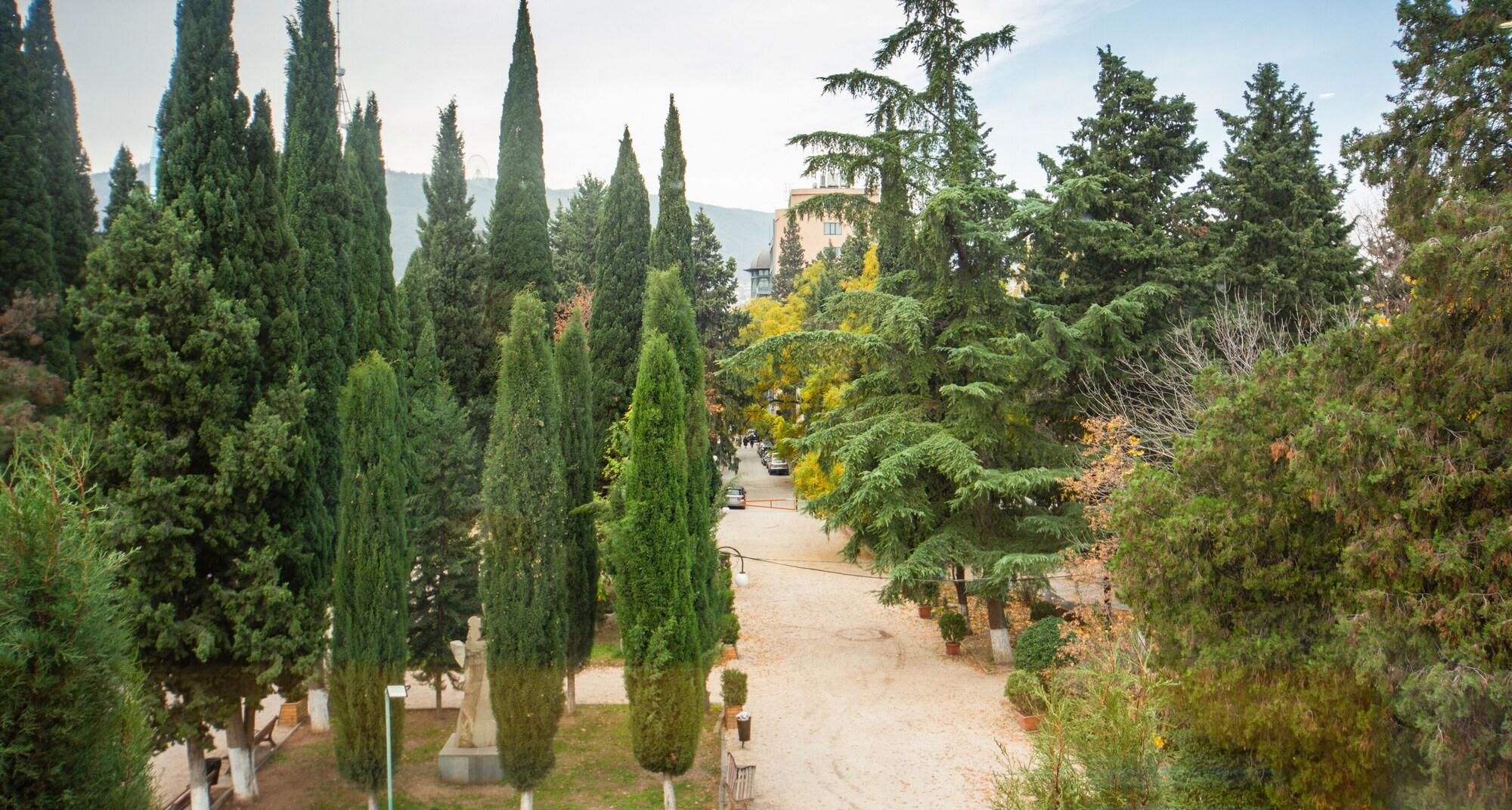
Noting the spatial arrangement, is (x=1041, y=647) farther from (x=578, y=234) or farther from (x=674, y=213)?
(x=578, y=234)

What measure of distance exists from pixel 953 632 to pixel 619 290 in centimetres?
1106

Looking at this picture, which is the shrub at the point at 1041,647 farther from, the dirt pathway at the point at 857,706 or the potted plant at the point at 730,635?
the potted plant at the point at 730,635

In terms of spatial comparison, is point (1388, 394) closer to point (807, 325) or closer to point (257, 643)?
point (257, 643)

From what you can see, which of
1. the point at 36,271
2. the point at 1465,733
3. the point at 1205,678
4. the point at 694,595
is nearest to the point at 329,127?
the point at 36,271

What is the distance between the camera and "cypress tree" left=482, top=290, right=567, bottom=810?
9.91 meters

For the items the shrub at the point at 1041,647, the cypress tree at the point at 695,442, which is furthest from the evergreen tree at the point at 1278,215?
the cypress tree at the point at 695,442

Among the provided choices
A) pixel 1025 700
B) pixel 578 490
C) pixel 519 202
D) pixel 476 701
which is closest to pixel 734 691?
pixel 476 701

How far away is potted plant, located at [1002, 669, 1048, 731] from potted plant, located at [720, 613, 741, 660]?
5336 mm

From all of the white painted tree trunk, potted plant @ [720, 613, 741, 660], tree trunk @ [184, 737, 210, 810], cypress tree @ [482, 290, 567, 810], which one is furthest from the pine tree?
tree trunk @ [184, 737, 210, 810]

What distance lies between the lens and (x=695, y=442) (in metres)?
11.7

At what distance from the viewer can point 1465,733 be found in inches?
246

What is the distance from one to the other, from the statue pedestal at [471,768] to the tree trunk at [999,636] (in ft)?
30.4

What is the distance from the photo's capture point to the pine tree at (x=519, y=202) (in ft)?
69.7

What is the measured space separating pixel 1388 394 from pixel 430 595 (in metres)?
12.6
